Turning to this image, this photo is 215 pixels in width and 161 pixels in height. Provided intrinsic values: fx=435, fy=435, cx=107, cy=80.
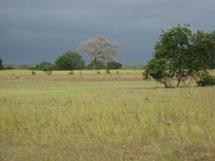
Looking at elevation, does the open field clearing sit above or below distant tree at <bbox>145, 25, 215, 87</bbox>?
below

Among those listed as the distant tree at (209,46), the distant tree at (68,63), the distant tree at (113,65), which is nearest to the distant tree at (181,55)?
the distant tree at (209,46)

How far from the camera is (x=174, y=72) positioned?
34.9 meters

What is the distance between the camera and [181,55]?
34906 millimetres

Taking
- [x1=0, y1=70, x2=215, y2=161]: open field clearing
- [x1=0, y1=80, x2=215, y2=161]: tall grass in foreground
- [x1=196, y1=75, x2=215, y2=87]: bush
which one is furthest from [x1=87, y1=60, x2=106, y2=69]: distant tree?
[x1=0, y1=70, x2=215, y2=161]: open field clearing

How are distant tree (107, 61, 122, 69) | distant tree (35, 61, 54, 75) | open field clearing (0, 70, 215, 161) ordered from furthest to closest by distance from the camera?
1. distant tree (107, 61, 122, 69)
2. distant tree (35, 61, 54, 75)
3. open field clearing (0, 70, 215, 161)

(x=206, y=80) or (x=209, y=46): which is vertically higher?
(x=209, y=46)

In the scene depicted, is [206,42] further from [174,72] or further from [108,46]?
[108,46]

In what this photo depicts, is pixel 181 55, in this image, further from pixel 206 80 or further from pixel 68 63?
pixel 68 63

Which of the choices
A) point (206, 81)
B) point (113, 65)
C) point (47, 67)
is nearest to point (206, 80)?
point (206, 81)

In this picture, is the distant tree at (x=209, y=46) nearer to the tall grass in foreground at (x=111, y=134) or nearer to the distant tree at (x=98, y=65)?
the tall grass in foreground at (x=111, y=134)

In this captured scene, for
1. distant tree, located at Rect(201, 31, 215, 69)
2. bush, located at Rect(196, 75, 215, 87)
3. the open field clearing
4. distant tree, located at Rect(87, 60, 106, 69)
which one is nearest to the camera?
the open field clearing

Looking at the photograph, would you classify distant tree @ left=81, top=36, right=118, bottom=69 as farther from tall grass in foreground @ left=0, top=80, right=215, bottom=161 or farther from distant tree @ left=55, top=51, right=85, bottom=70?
tall grass in foreground @ left=0, top=80, right=215, bottom=161

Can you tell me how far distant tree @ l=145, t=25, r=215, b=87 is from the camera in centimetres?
3447

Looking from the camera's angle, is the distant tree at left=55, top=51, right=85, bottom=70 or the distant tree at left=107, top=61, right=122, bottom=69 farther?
the distant tree at left=107, top=61, right=122, bottom=69
